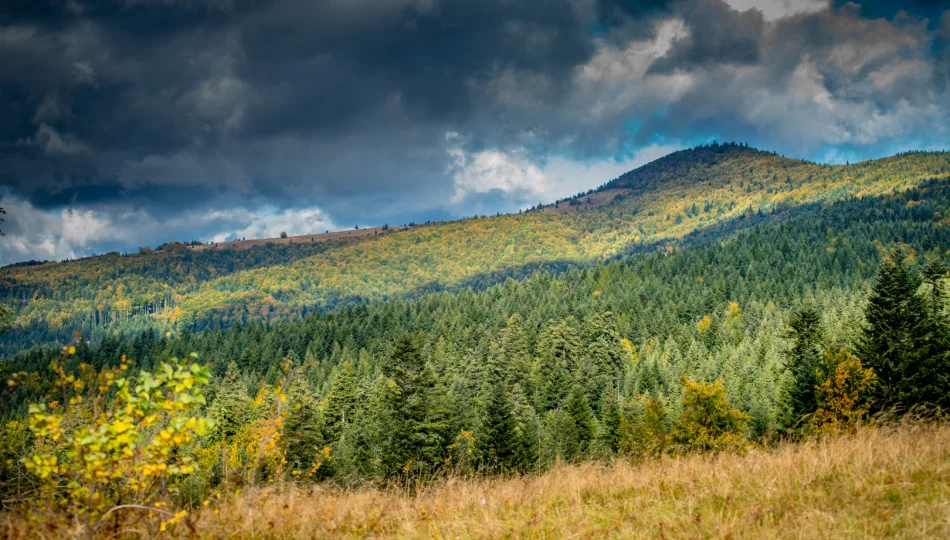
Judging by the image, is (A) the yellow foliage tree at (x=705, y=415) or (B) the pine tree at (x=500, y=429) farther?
(A) the yellow foliage tree at (x=705, y=415)

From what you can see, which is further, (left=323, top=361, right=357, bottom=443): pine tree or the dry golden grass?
(left=323, top=361, right=357, bottom=443): pine tree

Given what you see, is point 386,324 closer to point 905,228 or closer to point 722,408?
point 722,408

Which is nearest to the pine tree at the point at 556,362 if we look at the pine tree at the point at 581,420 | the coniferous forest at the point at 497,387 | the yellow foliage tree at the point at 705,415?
the coniferous forest at the point at 497,387

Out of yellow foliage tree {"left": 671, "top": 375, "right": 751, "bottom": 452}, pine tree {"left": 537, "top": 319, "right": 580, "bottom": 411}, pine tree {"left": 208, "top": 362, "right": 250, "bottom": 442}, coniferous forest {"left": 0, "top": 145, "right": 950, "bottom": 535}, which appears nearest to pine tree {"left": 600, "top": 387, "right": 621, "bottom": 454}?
coniferous forest {"left": 0, "top": 145, "right": 950, "bottom": 535}

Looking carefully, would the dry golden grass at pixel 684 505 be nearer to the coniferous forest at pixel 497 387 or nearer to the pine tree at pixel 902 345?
the coniferous forest at pixel 497 387

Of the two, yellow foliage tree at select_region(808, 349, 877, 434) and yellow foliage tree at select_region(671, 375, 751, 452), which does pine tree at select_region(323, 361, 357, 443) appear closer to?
yellow foliage tree at select_region(671, 375, 751, 452)

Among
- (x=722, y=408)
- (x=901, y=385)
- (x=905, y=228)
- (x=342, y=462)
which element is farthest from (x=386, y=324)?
(x=905, y=228)

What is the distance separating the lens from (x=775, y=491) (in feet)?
20.0

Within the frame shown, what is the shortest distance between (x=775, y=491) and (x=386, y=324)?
5138 inches

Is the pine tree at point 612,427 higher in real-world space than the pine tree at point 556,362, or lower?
lower

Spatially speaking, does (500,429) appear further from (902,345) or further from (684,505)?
(684,505)

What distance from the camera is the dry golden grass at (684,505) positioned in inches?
206

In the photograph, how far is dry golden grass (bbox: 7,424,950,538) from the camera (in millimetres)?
5230

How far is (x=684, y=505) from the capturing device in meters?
6.20
